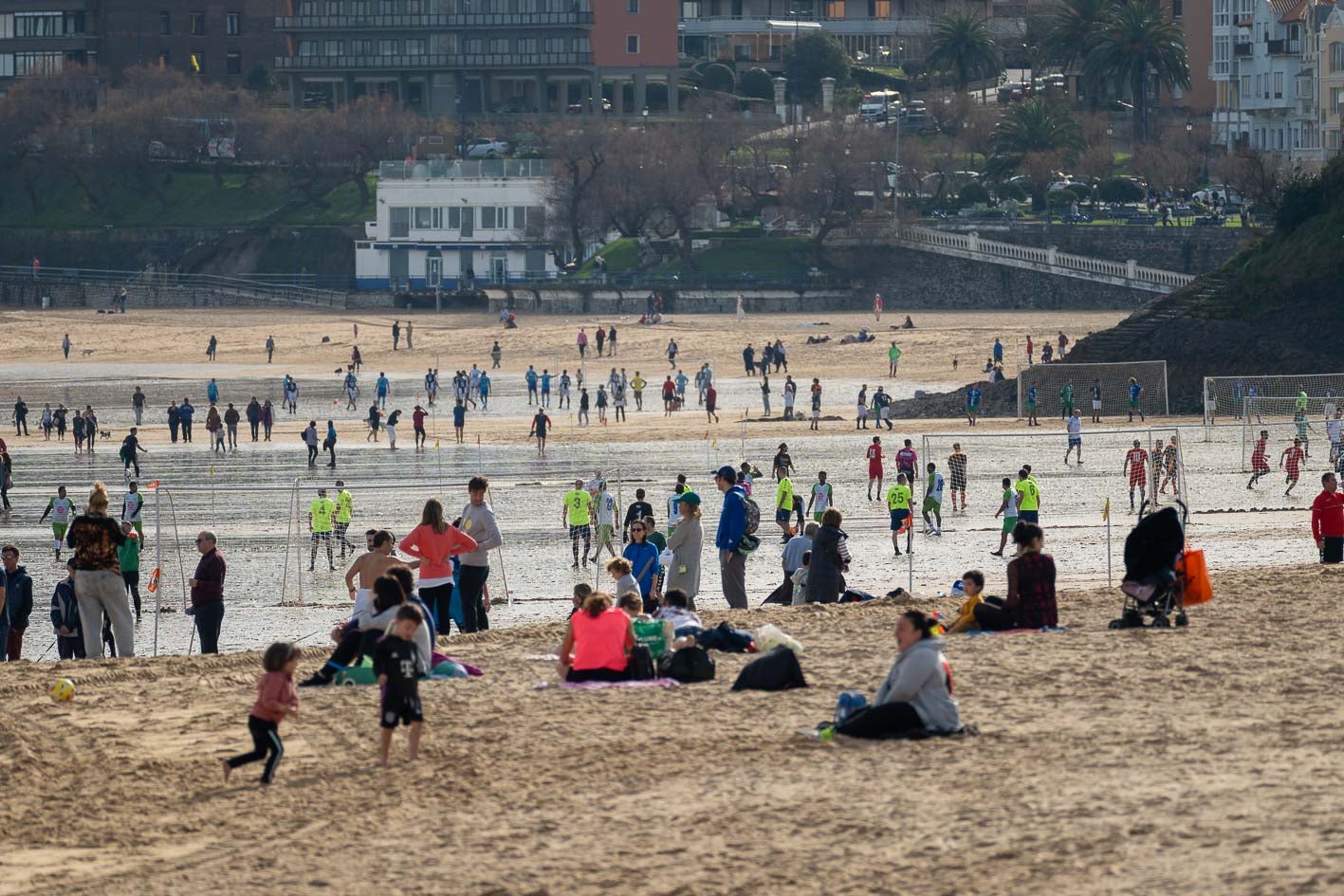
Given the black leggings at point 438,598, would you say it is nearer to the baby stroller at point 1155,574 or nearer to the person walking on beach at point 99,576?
the person walking on beach at point 99,576

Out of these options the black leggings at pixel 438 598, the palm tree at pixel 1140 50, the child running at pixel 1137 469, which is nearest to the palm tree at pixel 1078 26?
the palm tree at pixel 1140 50

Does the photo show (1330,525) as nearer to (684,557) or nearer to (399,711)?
(684,557)

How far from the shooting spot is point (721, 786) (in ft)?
37.1

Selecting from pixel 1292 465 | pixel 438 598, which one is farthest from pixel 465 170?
pixel 438 598

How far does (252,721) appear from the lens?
1176cm

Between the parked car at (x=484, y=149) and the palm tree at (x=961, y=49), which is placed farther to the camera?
the palm tree at (x=961, y=49)

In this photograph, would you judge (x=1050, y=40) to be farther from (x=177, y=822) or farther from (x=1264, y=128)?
(x=177, y=822)

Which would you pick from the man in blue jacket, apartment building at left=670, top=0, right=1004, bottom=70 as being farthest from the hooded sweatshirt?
apartment building at left=670, top=0, right=1004, bottom=70

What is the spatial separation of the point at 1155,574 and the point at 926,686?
3.82 metres

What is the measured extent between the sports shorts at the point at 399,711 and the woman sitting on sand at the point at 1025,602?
4.96m

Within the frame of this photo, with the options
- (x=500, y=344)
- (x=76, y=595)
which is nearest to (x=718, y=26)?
(x=500, y=344)

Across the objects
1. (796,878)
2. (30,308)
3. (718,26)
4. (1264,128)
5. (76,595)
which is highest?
(718,26)

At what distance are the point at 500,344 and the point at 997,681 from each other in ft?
174

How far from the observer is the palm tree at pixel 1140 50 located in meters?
96.6
